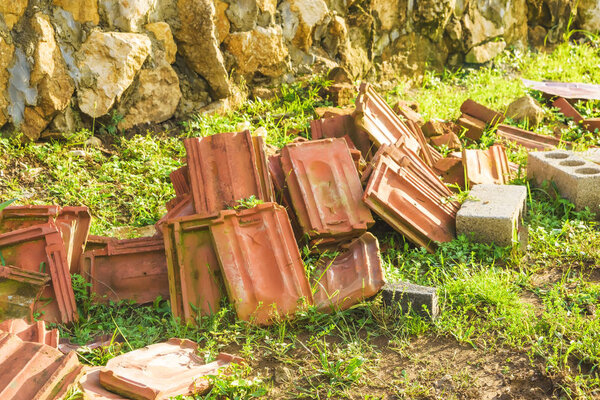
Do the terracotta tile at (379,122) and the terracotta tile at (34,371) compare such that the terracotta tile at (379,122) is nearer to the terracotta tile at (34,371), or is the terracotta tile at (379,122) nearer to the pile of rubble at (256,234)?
the pile of rubble at (256,234)

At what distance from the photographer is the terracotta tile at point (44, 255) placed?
354cm

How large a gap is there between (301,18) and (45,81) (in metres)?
2.88

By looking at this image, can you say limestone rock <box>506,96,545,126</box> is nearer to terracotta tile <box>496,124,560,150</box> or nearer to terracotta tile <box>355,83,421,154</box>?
terracotta tile <box>496,124,560,150</box>

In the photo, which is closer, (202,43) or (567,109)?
(202,43)

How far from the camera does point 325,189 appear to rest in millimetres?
4297

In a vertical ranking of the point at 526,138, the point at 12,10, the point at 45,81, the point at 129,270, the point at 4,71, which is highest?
the point at 12,10

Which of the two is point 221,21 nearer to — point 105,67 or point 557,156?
point 105,67

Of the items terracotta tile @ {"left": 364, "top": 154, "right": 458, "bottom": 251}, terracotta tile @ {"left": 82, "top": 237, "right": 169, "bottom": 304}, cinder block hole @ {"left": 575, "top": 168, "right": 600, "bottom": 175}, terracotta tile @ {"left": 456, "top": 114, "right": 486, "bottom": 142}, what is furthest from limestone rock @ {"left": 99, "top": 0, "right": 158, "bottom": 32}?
cinder block hole @ {"left": 575, "top": 168, "right": 600, "bottom": 175}

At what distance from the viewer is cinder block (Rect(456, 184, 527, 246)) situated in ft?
13.6

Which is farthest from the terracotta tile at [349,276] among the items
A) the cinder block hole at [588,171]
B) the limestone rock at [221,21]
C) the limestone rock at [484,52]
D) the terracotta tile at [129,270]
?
Result: the limestone rock at [484,52]

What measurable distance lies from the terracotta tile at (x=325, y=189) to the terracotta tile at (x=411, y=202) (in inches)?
A: 5.2

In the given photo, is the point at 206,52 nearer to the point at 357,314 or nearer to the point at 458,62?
the point at 357,314

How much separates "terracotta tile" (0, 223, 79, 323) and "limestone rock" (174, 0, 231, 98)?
108 inches

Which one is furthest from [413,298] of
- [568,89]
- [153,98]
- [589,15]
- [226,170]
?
[589,15]
